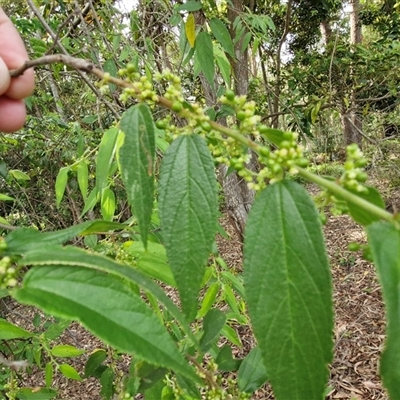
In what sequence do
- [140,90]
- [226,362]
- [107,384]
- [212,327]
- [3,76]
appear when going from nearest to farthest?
1. [140,90]
2. [3,76]
3. [212,327]
4. [226,362]
5. [107,384]

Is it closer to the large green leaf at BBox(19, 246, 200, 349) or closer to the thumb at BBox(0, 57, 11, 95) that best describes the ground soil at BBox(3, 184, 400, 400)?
the thumb at BBox(0, 57, 11, 95)

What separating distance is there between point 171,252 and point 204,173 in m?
0.12

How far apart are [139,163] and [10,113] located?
78cm

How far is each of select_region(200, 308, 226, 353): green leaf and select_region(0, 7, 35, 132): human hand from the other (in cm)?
79

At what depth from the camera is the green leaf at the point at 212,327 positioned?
39.0 inches

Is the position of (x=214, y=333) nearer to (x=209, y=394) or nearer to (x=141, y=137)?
(x=209, y=394)

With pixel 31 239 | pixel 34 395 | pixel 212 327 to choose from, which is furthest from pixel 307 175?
pixel 34 395

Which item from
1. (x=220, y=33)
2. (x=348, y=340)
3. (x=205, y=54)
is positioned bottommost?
(x=348, y=340)

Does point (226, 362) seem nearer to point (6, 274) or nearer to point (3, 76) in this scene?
point (6, 274)

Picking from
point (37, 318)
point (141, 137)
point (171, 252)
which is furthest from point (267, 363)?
point (37, 318)

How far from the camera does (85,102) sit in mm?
4117

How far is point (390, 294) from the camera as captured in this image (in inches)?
14.4

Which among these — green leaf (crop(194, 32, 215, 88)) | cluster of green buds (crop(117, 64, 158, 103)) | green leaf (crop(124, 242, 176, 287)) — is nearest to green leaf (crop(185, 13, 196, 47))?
green leaf (crop(194, 32, 215, 88))

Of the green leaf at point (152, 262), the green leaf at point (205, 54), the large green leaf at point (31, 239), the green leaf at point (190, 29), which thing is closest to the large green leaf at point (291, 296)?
the large green leaf at point (31, 239)
